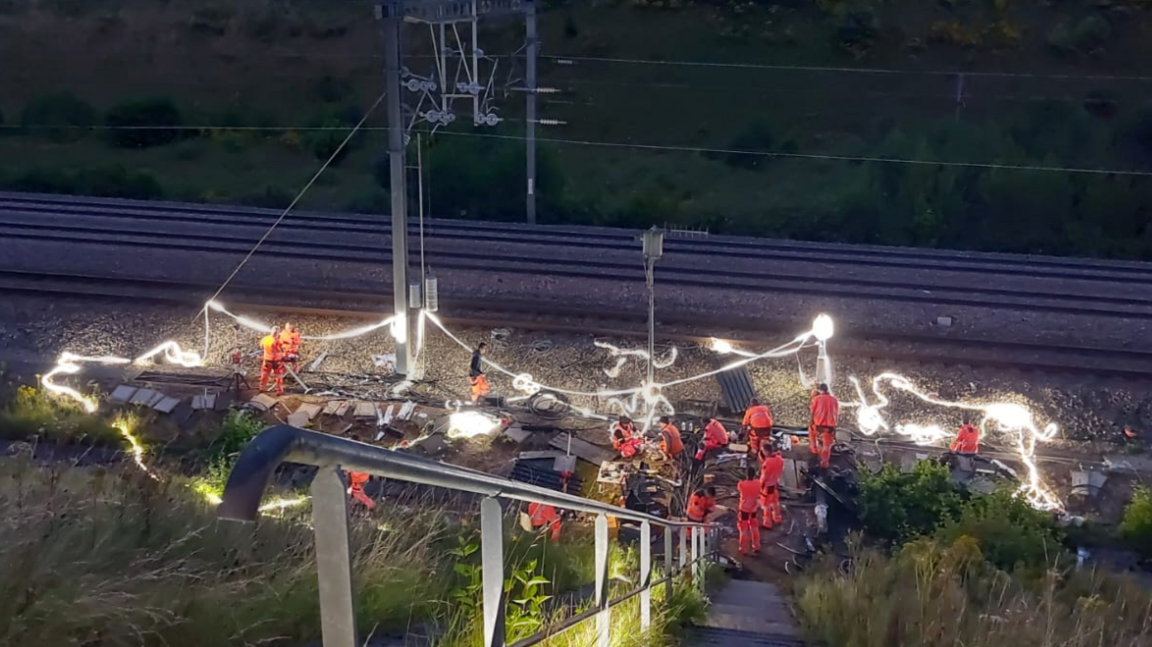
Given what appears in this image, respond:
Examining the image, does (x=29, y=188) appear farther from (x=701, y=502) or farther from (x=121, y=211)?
(x=701, y=502)

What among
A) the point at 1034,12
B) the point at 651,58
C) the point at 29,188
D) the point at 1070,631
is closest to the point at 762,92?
the point at 651,58

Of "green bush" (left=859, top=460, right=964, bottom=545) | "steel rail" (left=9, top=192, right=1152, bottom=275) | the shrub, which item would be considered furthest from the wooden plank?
the shrub

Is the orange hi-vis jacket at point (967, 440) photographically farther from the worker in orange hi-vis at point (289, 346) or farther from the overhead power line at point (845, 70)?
the overhead power line at point (845, 70)

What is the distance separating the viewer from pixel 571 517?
10305 mm

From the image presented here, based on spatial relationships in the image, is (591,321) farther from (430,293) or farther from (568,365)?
(430,293)

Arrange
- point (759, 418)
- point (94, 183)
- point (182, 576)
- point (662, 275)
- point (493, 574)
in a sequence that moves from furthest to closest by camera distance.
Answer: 1. point (94, 183)
2. point (662, 275)
3. point (759, 418)
4. point (182, 576)
5. point (493, 574)

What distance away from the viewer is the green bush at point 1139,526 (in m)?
10.3

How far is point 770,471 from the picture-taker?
33.8 ft

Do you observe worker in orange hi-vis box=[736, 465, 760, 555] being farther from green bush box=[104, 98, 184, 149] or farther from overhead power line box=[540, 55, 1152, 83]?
overhead power line box=[540, 55, 1152, 83]

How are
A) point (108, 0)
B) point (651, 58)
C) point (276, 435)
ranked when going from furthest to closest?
point (108, 0), point (651, 58), point (276, 435)

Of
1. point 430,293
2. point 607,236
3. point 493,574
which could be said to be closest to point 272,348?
point 430,293

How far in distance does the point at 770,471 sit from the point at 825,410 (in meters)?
1.61

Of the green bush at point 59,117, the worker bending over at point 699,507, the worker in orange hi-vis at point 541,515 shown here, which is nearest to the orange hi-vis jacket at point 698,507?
the worker bending over at point 699,507

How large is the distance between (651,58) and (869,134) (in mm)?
11856
